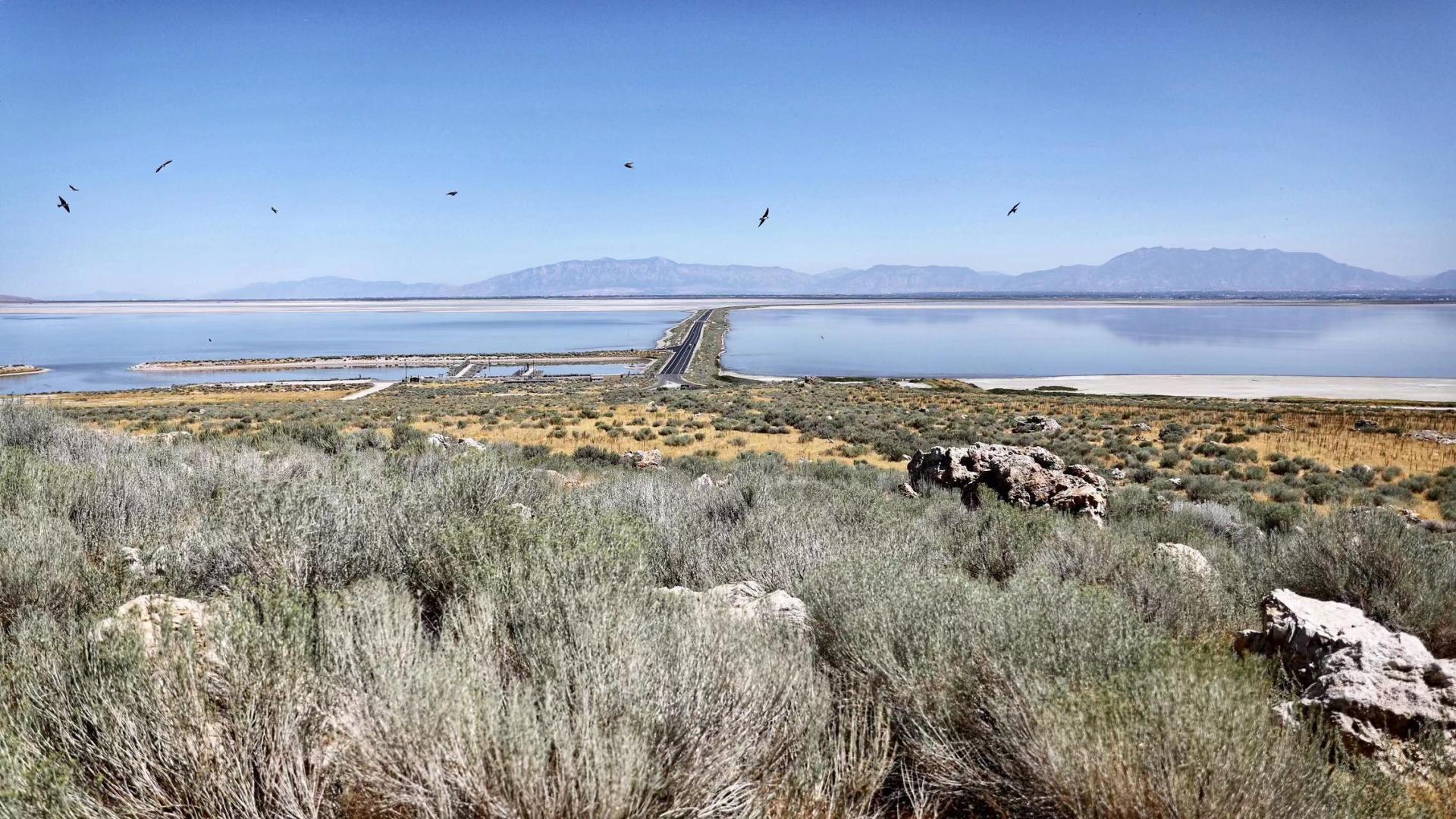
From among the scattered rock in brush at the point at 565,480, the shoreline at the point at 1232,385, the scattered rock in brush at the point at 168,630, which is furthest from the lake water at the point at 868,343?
the scattered rock in brush at the point at 168,630

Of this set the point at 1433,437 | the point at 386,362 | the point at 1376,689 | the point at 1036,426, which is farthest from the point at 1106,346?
the point at 1376,689

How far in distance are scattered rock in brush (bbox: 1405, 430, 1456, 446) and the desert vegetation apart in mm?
24923

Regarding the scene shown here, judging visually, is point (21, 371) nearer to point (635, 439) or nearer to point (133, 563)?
point (635, 439)

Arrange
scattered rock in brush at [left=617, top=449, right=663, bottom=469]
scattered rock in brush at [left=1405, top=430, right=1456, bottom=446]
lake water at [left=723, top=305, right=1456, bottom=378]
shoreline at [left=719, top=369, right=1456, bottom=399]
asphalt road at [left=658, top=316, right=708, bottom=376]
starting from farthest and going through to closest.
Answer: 1. asphalt road at [left=658, top=316, right=708, bottom=376]
2. lake water at [left=723, top=305, right=1456, bottom=378]
3. shoreline at [left=719, top=369, right=1456, bottom=399]
4. scattered rock in brush at [left=1405, top=430, right=1456, bottom=446]
5. scattered rock in brush at [left=617, top=449, right=663, bottom=469]

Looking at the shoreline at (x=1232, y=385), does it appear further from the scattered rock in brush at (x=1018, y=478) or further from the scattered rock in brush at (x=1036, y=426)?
the scattered rock in brush at (x=1018, y=478)

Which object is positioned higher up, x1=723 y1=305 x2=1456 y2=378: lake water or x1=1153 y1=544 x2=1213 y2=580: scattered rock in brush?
x1=723 y1=305 x2=1456 y2=378: lake water

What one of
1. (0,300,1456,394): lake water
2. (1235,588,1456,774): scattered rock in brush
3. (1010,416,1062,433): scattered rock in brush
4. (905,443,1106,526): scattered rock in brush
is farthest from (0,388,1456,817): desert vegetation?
(0,300,1456,394): lake water

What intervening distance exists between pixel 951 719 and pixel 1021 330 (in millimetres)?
135264

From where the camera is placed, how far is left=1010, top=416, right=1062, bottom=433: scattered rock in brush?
2667 cm

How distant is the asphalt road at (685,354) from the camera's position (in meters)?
68.9

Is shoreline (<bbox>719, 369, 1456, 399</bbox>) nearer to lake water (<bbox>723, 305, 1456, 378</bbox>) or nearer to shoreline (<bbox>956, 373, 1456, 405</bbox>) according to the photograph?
shoreline (<bbox>956, 373, 1456, 405</bbox>)

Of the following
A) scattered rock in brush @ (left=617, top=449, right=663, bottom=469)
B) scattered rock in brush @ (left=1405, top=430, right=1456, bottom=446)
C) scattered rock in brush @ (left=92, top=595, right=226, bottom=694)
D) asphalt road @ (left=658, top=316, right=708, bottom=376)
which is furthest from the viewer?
asphalt road @ (left=658, top=316, right=708, bottom=376)

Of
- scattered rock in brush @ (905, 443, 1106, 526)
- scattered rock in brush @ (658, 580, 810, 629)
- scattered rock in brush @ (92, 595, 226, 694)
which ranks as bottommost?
scattered rock in brush @ (905, 443, 1106, 526)

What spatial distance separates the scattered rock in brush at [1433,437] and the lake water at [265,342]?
58.1 metres
